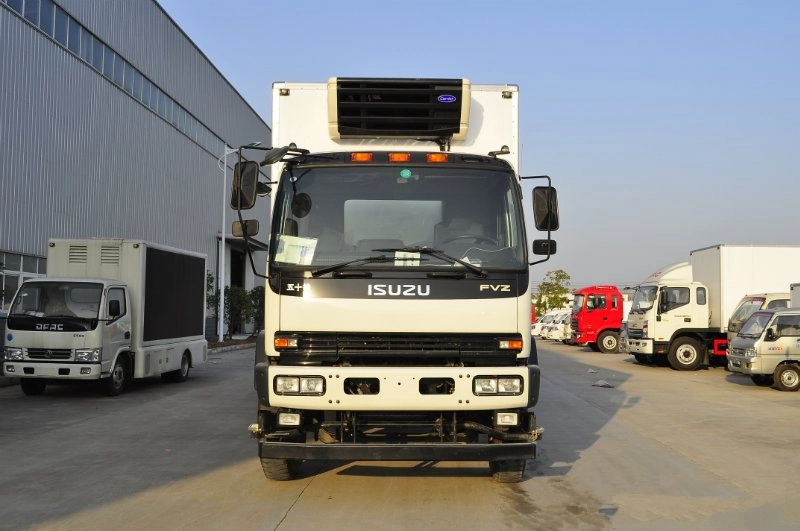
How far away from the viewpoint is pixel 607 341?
34531 mm

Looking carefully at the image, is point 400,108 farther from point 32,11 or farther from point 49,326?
point 32,11

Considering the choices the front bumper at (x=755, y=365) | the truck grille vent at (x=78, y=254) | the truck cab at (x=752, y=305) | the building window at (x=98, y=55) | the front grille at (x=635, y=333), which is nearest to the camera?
the truck grille vent at (x=78, y=254)

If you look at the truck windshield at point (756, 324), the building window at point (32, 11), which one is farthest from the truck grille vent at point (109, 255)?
the truck windshield at point (756, 324)

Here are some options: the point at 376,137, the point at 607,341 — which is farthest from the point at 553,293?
the point at 376,137

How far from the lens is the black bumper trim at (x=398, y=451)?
642cm

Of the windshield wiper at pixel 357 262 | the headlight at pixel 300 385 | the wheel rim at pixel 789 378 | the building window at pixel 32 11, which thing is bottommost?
the wheel rim at pixel 789 378

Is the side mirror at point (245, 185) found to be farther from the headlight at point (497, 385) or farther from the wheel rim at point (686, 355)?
the wheel rim at point (686, 355)

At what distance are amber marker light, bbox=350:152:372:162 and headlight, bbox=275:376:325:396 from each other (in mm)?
2019

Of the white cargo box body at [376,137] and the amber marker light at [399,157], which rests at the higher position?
the white cargo box body at [376,137]

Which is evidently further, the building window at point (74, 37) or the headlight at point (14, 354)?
the building window at point (74, 37)

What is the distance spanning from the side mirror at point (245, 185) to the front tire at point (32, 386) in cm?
1025

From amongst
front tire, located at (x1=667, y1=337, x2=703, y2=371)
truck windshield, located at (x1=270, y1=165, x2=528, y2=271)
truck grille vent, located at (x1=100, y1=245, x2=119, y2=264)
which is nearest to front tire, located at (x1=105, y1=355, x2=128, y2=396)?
truck grille vent, located at (x1=100, y1=245, x2=119, y2=264)

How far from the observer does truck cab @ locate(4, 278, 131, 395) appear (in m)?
14.3

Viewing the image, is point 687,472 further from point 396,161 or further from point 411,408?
point 396,161
